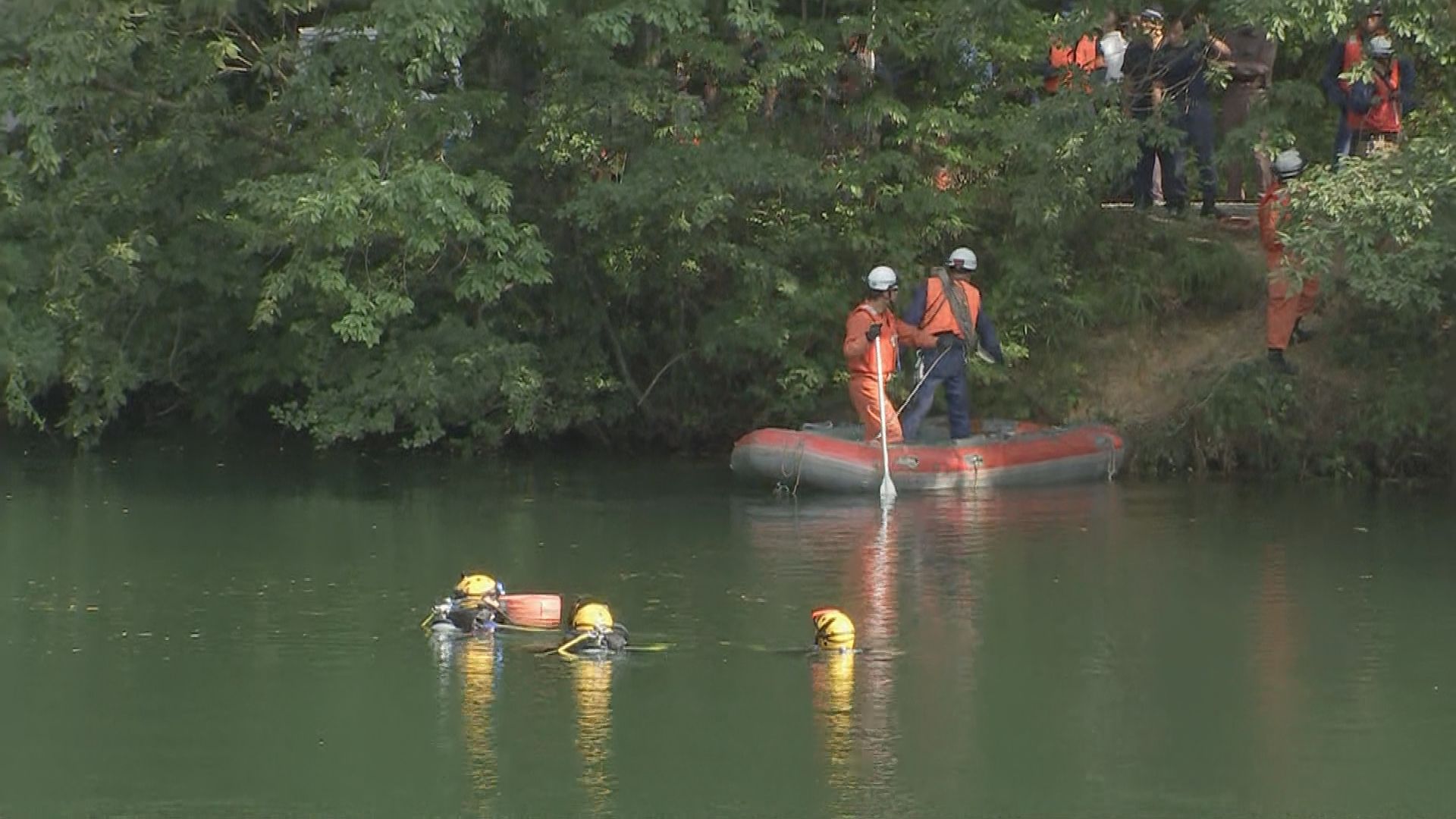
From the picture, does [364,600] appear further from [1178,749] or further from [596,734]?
[1178,749]

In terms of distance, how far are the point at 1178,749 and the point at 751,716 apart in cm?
225

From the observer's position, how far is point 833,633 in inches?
574

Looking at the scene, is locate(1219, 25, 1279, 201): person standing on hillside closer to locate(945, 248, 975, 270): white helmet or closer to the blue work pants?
locate(945, 248, 975, 270): white helmet

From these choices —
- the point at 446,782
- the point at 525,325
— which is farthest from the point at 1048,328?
the point at 446,782

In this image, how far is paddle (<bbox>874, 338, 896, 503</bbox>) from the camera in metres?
21.1

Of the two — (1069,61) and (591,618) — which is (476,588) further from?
(1069,61)

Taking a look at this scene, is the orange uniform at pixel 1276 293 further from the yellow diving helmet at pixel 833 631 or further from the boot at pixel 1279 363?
the yellow diving helmet at pixel 833 631

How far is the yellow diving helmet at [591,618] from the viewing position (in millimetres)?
14750

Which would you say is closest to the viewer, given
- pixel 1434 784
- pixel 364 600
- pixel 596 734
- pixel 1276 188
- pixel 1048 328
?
pixel 1434 784

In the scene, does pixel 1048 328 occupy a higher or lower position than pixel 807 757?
higher

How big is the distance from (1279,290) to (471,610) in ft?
29.8

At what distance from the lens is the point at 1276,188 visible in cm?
2116

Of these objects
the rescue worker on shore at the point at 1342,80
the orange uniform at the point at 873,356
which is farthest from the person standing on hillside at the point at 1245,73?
the orange uniform at the point at 873,356

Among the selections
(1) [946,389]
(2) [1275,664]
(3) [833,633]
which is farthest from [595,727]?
(1) [946,389]
